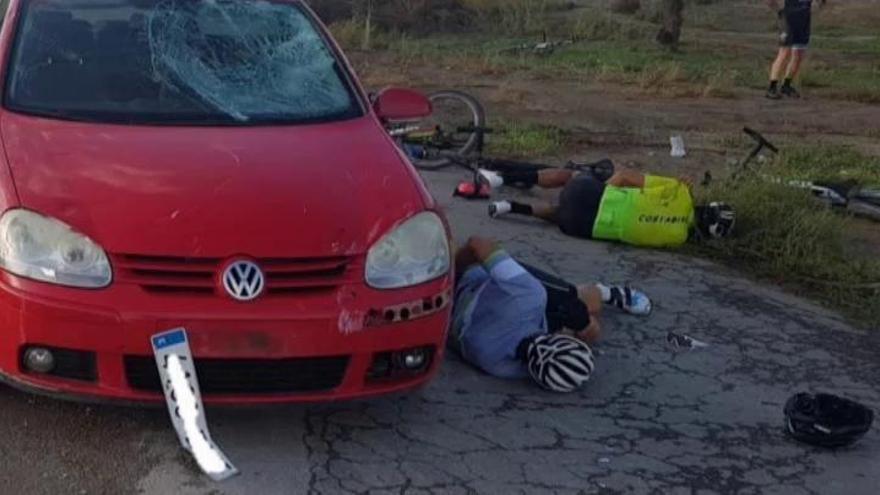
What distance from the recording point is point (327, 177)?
4.48m

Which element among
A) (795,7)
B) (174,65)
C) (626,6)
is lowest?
(626,6)

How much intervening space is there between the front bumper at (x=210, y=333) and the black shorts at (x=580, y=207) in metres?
3.61

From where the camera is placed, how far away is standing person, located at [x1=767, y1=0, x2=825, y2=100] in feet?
52.9

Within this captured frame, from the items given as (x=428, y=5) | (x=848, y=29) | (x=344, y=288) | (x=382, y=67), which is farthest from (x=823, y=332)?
(x=848, y=29)

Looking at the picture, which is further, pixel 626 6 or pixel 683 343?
pixel 626 6

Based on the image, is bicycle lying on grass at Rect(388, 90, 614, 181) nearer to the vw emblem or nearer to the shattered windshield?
the shattered windshield

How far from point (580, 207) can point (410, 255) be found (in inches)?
139

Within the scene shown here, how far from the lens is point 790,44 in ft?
52.8

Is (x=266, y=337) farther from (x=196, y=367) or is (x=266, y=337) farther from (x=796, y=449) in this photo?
(x=796, y=449)

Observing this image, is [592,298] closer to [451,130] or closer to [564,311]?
[564,311]

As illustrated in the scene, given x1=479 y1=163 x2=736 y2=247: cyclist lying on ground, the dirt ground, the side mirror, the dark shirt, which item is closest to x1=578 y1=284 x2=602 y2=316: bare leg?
the side mirror

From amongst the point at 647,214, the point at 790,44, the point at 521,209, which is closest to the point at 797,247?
the point at 647,214

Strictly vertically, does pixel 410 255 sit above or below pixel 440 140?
above

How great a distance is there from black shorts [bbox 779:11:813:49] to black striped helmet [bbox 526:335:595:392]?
12.2m
